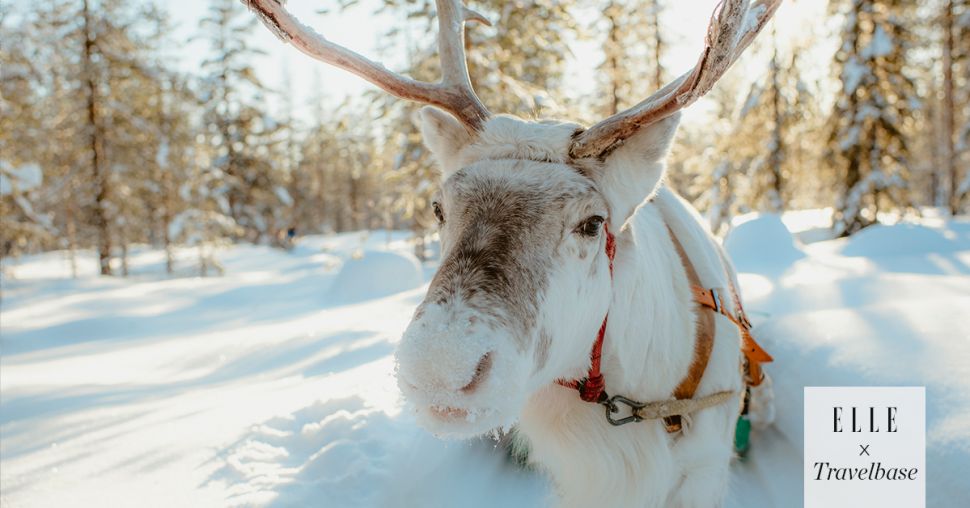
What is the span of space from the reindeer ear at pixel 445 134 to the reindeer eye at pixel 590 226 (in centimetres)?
60

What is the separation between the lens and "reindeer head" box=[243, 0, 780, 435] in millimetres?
1302

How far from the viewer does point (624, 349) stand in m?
2.02

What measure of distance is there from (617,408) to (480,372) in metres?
0.93

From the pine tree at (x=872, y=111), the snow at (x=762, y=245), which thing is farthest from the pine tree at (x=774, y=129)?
the snow at (x=762, y=245)

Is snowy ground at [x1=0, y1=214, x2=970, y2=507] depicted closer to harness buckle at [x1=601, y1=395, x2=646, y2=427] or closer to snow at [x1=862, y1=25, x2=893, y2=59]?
harness buckle at [x1=601, y1=395, x2=646, y2=427]

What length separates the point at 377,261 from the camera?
10289mm

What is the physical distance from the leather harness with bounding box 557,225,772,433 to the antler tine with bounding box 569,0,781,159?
0.31 meters

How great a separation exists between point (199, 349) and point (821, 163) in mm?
14660

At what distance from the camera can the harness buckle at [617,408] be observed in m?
1.97

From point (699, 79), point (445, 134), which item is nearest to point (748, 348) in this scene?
point (699, 79)

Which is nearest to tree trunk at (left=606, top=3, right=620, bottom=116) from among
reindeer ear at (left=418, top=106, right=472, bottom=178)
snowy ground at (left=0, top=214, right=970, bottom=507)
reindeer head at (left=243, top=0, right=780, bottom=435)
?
snowy ground at (left=0, top=214, right=970, bottom=507)

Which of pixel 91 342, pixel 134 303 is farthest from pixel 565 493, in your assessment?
pixel 134 303

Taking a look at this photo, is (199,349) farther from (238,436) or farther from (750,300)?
(750,300)

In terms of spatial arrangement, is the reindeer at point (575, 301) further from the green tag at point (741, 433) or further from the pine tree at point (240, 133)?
the pine tree at point (240, 133)
